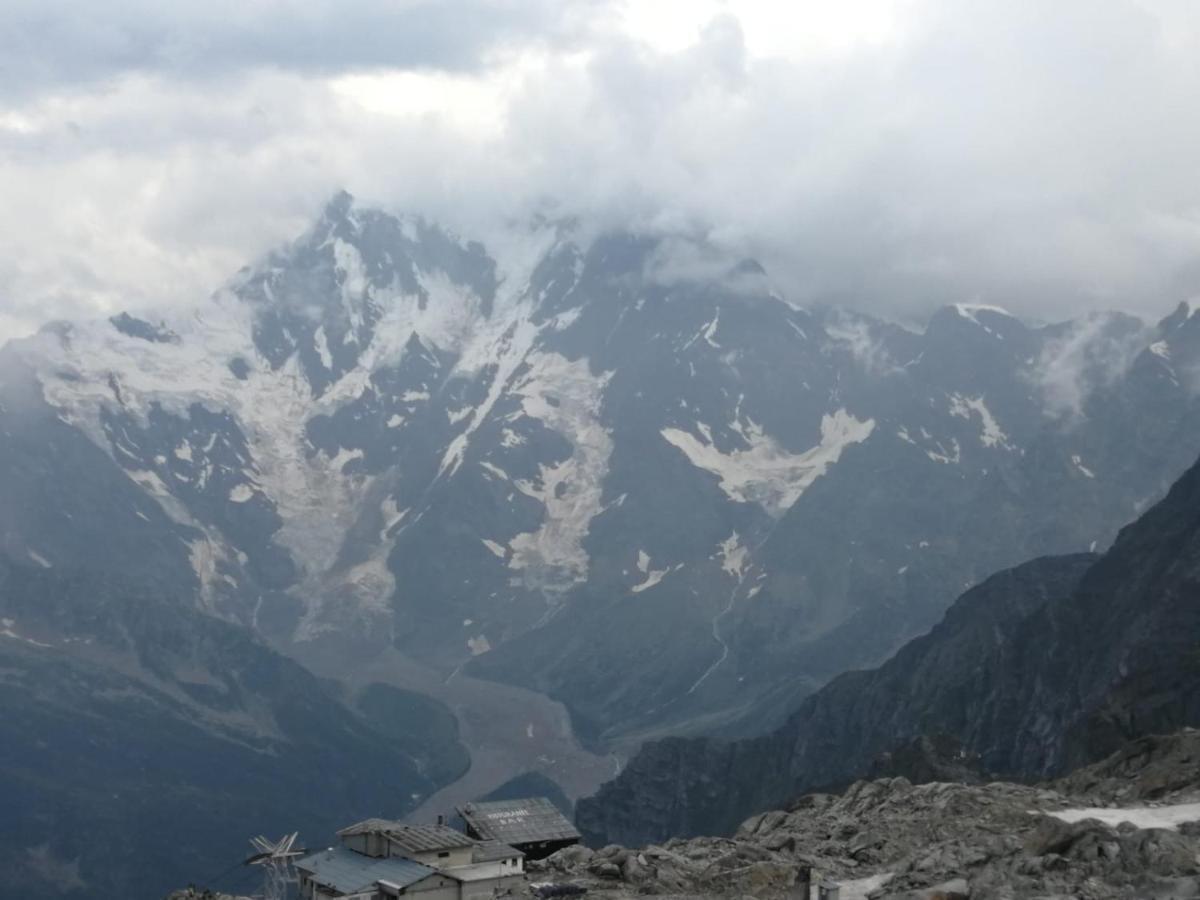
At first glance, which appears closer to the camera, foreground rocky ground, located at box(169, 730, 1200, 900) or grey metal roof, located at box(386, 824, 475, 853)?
foreground rocky ground, located at box(169, 730, 1200, 900)

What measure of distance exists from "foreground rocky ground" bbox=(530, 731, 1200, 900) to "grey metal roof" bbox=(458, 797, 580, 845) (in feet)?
22.6

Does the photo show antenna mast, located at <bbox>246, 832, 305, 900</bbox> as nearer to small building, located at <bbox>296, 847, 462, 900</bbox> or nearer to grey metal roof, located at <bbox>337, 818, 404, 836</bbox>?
small building, located at <bbox>296, 847, 462, 900</bbox>

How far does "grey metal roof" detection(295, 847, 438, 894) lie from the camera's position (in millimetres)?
79812

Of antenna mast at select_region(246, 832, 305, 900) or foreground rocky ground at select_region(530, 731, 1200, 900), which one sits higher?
antenna mast at select_region(246, 832, 305, 900)

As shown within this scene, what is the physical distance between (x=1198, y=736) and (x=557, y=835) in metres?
33.9

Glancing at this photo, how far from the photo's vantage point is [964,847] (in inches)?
2904

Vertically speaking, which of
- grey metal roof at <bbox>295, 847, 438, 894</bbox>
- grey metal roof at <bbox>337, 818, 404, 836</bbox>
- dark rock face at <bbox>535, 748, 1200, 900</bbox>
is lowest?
dark rock face at <bbox>535, 748, 1200, 900</bbox>

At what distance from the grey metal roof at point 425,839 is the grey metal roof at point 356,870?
0.73 metres

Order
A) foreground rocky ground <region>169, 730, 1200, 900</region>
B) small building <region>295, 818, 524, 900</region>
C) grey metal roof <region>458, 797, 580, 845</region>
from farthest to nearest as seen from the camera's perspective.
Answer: grey metal roof <region>458, 797, 580, 845</region>
small building <region>295, 818, 524, 900</region>
foreground rocky ground <region>169, 730, 1200, 900</region>

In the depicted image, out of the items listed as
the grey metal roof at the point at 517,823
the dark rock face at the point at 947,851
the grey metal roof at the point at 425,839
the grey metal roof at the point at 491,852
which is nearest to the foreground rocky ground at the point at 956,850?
the dark rock face at the point at 947,851

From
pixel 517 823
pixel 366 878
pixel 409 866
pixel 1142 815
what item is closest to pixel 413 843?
pixel 409 866

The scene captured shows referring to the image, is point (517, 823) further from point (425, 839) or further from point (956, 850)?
point (956, 850)

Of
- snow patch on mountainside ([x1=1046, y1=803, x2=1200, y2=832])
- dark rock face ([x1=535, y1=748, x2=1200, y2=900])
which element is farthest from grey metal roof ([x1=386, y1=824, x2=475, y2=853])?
snow patch on mountainside ([x1=1046, y1=803, x2=1200, y2=832])

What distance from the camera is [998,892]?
2419 inches
